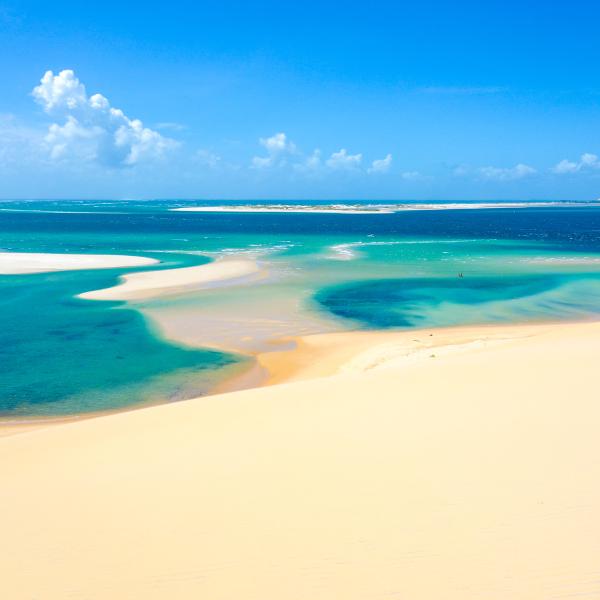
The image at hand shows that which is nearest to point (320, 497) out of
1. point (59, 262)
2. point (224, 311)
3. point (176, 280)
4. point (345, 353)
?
point (345, 353)

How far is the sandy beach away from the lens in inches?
225

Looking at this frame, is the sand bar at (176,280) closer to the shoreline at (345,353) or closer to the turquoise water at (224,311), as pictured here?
the turquoise water at (224,311)

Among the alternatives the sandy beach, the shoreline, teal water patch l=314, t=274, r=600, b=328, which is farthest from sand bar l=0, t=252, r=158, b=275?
the sandy beach

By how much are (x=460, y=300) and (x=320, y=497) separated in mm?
22819

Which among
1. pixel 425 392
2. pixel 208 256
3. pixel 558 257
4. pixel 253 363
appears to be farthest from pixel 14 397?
pixel 558 257

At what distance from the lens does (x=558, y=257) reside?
49750 mm

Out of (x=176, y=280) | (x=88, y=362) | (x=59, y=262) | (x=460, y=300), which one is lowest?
(x=88, y=362)

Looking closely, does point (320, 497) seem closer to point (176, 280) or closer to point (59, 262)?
point (176, 280)

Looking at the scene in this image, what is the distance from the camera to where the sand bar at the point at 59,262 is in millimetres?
38428

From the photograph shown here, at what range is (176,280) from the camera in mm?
33531

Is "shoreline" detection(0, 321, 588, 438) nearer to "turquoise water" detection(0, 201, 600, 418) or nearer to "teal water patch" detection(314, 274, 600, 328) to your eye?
"turquoise water" detection(0, 201, 600, 418)

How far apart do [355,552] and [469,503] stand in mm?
1882

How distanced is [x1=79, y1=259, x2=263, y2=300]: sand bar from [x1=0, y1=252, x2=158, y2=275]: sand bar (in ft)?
17.9

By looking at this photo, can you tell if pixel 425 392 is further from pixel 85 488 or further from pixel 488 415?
pixel 85 488
